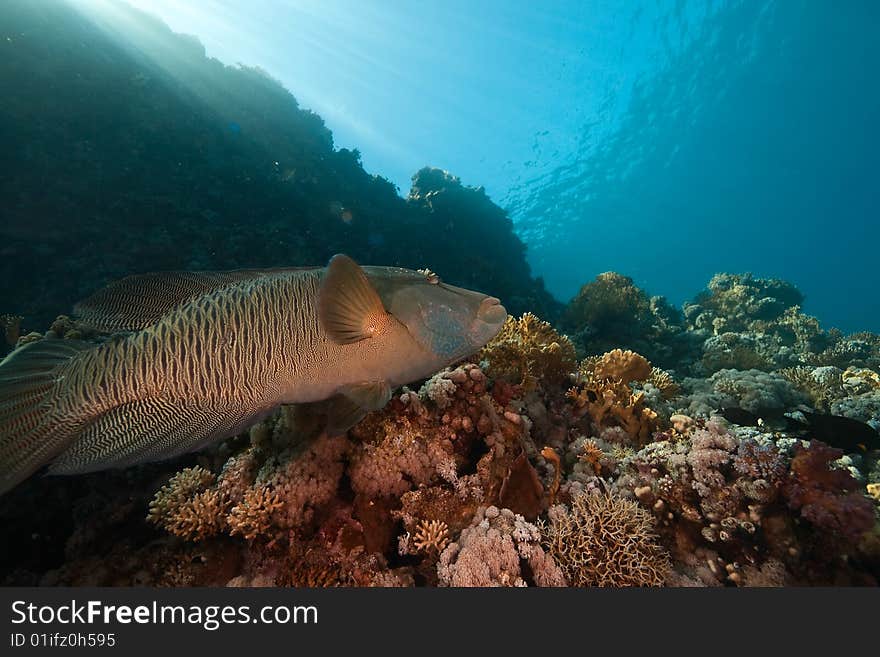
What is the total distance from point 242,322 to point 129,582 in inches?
101

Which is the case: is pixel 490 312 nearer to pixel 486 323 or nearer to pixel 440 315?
pixel 486 323

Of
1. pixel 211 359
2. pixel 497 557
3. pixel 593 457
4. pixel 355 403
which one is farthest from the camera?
pixel 593 457

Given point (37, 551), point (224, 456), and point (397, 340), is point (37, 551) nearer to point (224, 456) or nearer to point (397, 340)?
point (224, 456)

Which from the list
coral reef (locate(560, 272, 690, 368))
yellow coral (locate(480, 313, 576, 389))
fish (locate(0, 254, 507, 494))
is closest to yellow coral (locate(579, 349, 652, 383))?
yellow coral (locate(480, 313, 576, 389))

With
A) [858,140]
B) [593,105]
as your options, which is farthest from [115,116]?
[858,140]

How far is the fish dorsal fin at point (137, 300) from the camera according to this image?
1771 millimetres

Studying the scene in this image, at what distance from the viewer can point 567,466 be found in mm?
3750

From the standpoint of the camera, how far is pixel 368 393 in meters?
1.76

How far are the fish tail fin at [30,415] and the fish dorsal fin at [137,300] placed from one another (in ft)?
0.80

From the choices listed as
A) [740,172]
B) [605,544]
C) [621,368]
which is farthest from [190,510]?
[740,172]

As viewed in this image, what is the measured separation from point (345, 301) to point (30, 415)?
4.44 ft

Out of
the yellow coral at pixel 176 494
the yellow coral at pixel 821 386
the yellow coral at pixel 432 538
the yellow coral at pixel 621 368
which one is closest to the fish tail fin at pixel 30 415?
the yellow coral at pixel 176 494

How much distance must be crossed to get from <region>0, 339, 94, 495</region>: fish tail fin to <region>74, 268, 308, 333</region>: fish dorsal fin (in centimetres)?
25

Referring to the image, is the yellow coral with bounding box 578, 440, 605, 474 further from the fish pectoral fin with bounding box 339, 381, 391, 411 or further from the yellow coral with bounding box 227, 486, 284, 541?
the yellow coral with bounding box 227, 486, 284, 541
